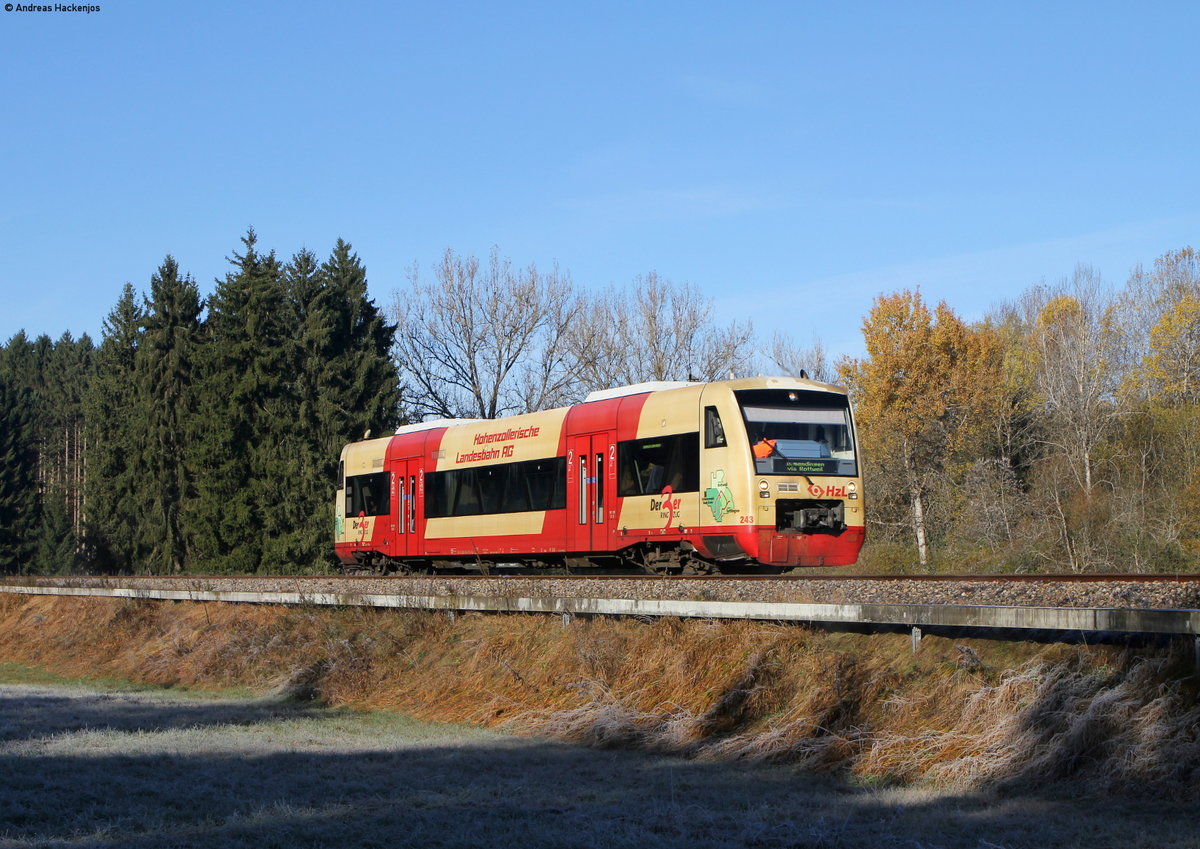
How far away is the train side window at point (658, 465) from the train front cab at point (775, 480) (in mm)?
290

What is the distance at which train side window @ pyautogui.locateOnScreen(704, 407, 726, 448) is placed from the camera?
717 inches

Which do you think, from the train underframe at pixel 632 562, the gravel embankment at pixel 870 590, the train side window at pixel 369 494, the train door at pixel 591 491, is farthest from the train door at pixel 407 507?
the gravel embankment at pixel 870 590

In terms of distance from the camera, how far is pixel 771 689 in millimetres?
10641

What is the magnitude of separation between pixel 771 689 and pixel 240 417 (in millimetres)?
43466

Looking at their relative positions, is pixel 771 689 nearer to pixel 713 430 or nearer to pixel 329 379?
pixel 713 430

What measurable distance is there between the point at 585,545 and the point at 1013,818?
13.8m

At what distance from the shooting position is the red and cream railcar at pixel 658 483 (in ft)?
58.7

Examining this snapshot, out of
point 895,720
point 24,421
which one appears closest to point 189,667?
point 895,720

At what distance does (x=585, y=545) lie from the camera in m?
20.9

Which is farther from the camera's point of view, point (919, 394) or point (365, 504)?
point (919, 394)

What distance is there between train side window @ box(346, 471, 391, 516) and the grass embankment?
952cm

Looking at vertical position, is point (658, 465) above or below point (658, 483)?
above

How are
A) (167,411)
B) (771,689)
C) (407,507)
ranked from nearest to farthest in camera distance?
(771,689), (407,507), (167,411)

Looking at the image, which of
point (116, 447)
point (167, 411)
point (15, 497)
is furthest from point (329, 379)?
point (15, 497)
